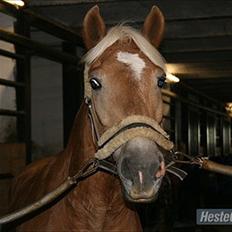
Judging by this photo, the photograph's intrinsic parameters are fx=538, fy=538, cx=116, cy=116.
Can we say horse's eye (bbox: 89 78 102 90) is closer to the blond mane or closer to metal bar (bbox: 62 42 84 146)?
the blond mane

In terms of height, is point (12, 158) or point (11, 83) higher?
point (11, 83)

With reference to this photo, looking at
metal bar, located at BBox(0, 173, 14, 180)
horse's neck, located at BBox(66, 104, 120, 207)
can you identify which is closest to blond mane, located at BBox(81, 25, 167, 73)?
horse's neck, located at BBox(66, 104, 120, 207)

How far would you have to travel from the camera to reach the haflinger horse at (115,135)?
2.40 metres

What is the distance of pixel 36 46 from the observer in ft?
16.3

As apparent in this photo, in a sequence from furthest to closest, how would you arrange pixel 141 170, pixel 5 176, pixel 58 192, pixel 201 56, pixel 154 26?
pixel 201 56
pixel 5 176
pixel 154 26
pixel 58 192
pixel 141 170

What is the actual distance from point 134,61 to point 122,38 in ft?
0.76

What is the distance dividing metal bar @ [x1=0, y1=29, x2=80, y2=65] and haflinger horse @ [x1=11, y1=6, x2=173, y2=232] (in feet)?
5.20

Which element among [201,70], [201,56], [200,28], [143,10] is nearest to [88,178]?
[143,10]

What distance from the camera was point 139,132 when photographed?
8.08 ft

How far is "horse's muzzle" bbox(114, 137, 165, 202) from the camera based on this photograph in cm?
234

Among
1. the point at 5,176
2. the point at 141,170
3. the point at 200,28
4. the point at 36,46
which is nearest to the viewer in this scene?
the point at 141,170

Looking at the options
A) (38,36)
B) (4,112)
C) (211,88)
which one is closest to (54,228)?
(4,112)

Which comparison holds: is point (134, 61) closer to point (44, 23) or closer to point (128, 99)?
point (128, 99)

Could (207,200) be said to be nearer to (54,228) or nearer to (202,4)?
(202,4)
